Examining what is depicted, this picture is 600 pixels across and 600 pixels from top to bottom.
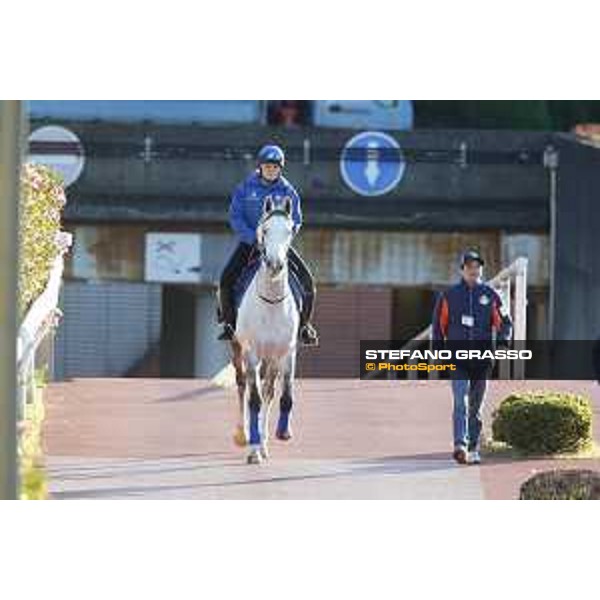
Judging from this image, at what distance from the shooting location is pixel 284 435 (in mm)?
11227

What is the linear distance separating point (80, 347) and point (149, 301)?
43 centimetres

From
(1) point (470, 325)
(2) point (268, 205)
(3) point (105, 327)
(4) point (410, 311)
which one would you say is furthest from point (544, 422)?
(3) point (105, 327)

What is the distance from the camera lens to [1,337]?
9227 mm

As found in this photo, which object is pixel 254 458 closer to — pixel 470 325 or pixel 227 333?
pixel 227 333

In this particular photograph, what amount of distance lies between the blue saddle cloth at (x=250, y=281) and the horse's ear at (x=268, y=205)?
31cm

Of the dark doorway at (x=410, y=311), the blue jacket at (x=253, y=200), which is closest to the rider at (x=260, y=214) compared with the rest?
the blue jacket at (x=253, y=200)

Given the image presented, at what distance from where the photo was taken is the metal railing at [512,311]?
11.0m

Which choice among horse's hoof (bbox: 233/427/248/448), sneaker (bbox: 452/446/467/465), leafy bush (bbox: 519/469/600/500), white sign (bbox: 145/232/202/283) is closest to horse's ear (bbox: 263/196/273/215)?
white sign (bbox: 145/232/202/283)

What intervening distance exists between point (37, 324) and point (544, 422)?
9.01ft

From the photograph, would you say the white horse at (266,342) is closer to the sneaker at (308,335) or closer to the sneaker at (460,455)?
the sneaker at (308,335)

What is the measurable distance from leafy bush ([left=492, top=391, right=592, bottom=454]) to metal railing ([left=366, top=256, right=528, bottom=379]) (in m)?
0.16

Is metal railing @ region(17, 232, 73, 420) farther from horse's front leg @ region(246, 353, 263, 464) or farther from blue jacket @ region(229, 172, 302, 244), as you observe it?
horse's front leg @ region(246, 353, 263, 464)

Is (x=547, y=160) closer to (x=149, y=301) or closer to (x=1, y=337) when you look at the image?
(x=149, y=301)
